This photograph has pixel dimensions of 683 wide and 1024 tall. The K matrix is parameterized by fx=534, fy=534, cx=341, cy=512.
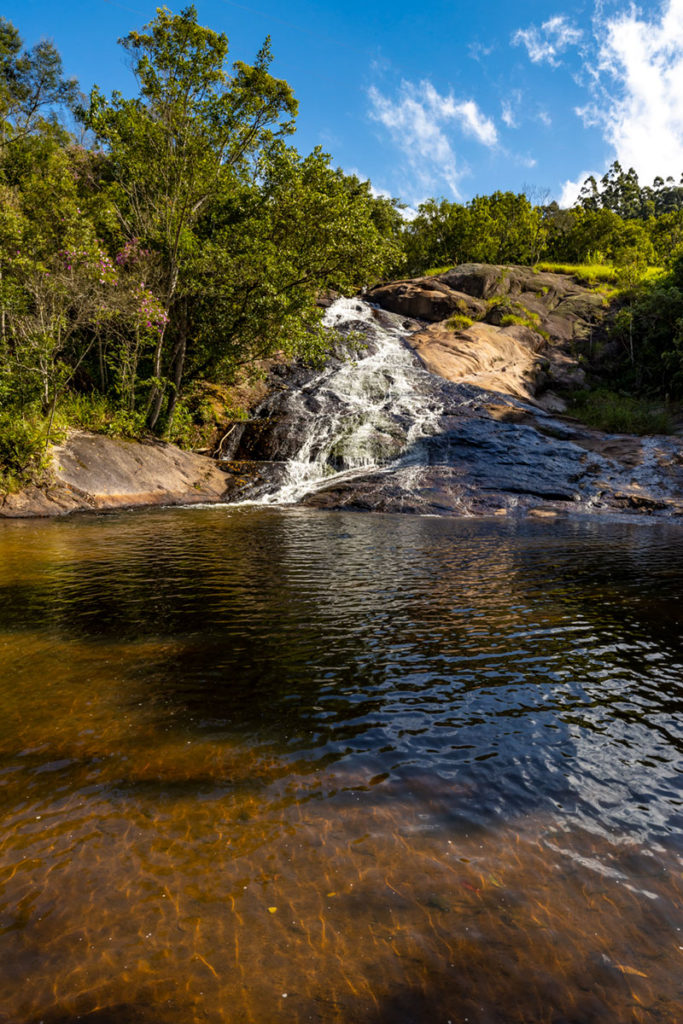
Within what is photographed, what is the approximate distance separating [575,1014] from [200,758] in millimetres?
2898

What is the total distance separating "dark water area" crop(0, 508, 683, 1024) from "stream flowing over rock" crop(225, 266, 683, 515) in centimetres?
1218

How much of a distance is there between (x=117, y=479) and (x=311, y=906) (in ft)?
57.9

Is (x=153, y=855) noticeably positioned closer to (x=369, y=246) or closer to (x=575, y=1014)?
(x=575, y=1014)

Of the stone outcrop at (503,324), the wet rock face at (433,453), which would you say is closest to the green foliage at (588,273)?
the stone outcrop at (503,324)

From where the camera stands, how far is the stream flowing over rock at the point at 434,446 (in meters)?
19.9

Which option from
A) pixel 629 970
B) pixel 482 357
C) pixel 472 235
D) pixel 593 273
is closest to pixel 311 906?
pixel 629 970

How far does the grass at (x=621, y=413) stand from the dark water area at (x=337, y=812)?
23148 millimetres

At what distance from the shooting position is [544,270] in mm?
52750

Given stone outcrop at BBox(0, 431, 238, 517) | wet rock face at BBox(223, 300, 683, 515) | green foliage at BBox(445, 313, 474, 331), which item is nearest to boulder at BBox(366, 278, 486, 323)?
green foliage at BBox(445, 313, 474, 331)

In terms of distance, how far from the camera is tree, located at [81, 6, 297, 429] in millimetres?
19625

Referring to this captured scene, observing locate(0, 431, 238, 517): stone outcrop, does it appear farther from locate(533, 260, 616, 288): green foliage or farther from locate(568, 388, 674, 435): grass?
locate(533, 260, 616, 288): green foliage

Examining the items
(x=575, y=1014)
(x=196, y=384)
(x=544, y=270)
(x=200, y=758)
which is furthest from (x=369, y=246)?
(x=544, y=270)

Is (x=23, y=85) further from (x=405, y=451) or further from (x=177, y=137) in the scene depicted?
(x=405, y=451)

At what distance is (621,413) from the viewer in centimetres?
2870
